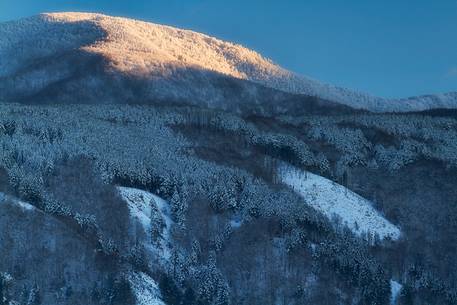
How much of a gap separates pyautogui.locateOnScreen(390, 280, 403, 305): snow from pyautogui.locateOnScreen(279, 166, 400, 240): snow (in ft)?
46.3

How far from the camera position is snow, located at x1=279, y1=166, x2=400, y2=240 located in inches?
5064

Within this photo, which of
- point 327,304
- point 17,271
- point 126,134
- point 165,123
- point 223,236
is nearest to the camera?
point 17,271

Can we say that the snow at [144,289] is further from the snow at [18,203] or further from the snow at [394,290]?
the snow at [394,290]

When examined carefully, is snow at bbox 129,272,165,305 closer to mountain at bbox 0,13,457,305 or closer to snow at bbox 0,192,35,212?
mountain at bbox 0,13,457,305

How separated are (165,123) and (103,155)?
3581cm

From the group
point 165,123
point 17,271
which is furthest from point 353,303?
point 165,123

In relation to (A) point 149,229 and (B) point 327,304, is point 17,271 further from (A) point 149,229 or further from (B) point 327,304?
(B) point 327,304

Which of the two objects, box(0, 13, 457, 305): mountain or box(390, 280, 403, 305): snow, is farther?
box(390, 280, 403, 305): snow

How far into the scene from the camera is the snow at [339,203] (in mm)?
128625

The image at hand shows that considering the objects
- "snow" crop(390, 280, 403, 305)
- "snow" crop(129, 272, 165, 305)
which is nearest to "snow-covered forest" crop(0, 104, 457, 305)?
"snow" crop(129, 272, 165, 305)

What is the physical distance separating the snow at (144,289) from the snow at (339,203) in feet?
121

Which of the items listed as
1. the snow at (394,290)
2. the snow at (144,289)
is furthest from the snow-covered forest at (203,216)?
the snow at (394,290)

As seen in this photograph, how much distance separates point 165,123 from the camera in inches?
6294

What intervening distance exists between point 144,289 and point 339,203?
150ft
